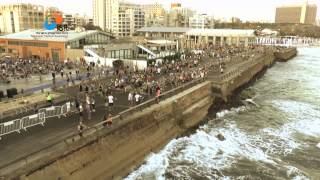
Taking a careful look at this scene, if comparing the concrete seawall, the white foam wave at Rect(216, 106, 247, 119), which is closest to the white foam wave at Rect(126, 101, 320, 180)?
the concrete seawall

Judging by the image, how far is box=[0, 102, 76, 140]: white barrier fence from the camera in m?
18.9

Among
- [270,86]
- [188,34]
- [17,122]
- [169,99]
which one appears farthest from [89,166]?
[188,34]

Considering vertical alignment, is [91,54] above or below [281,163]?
above

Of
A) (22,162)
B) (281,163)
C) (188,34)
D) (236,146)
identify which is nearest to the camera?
(22,162)

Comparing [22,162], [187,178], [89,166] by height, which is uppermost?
[22,162]

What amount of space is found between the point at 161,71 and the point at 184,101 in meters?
13.5

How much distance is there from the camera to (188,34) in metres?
123

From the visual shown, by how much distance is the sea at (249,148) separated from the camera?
21.7 m

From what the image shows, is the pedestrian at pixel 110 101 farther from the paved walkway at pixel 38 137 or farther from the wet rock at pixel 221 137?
the wet rock at pixel 221 137

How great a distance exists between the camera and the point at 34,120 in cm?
2052

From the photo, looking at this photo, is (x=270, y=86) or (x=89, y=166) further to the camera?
(x=270, y=86)

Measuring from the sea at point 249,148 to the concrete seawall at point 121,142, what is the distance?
0.98 meters

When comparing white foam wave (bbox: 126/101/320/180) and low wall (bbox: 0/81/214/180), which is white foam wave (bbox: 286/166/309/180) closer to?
white foam wave (bbox: 126/101/320/180)

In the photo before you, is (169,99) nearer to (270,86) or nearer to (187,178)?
(187,178)
